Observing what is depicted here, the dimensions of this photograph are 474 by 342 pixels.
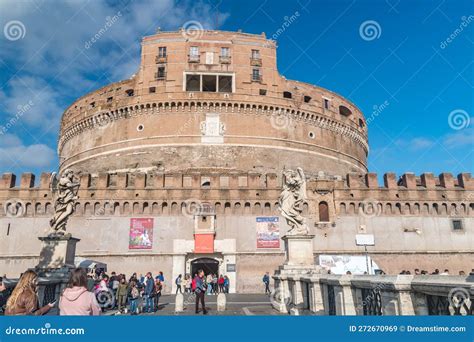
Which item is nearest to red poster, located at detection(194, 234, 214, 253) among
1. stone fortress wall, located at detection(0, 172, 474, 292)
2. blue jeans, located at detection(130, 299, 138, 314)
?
stone fortress wall, located at detection(0, 172, 474, 292)

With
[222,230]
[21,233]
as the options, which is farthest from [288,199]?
[21,233]

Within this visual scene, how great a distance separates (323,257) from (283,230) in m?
3.32

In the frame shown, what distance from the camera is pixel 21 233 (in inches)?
944

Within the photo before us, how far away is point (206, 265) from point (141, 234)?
185 inches

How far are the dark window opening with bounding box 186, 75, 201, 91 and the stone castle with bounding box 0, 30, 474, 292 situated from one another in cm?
91

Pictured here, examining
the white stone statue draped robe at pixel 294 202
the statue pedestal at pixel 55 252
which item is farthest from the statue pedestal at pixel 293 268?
the statue pedestal at pixel 55 252

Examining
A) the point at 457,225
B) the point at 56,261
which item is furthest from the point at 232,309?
the point at 457,225

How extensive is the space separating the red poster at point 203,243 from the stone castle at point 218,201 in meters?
0.06

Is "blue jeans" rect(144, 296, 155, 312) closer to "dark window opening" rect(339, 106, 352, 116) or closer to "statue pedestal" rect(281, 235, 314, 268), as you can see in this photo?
"statue pedestal" rect(281, 235, 314, 268)

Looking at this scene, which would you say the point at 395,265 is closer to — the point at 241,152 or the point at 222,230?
the point at 222,230

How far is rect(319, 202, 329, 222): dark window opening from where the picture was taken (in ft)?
82.6

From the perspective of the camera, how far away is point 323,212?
25234 millimetres

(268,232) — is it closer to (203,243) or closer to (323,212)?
(323,212)

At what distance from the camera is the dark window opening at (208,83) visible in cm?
3369
